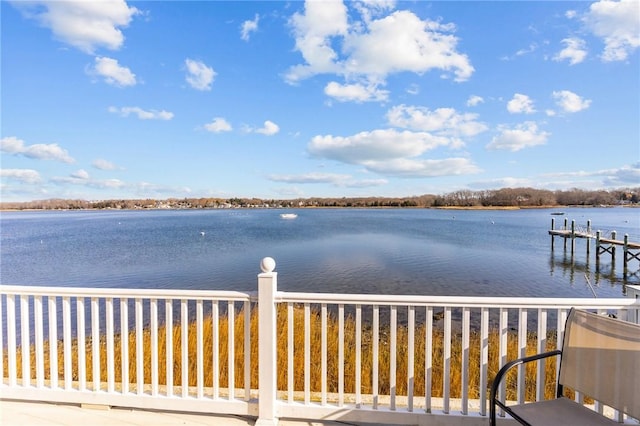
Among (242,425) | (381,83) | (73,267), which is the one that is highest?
(381,83)

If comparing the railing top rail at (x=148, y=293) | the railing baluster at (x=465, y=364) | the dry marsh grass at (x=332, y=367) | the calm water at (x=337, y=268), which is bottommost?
the calm water at (x=337, y=268)

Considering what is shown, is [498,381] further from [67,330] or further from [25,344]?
[25,344]

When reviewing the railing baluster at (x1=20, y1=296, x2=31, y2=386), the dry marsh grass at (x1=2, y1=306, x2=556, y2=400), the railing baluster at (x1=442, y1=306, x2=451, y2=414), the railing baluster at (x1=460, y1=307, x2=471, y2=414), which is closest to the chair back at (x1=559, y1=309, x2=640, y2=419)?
the railing baluster at (x1=460, y1=307, x2=471, y2=414)

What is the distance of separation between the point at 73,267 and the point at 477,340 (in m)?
20.4

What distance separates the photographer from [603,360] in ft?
5.59

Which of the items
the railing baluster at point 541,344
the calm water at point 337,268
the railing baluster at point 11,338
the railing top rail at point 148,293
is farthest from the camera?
the calm water at point 337,268

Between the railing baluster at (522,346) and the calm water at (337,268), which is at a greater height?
the railing baluster at (522,346)

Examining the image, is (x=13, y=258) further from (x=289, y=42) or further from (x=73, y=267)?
(x=289, y=42)

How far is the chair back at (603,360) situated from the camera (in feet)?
5.26

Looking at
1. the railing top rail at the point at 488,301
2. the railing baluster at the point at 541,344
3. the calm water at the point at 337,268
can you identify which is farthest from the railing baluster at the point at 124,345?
the calm water at the point at 337,268

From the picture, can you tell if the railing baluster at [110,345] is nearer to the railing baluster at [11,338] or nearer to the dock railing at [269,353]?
the dock railing at [269,353]

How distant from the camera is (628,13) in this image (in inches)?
221

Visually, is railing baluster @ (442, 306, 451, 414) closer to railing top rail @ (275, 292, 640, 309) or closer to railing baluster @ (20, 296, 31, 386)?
railing top rail @ (275, 292, 640, 309)

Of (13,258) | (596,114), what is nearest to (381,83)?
(596,114)
